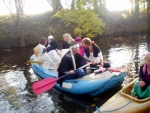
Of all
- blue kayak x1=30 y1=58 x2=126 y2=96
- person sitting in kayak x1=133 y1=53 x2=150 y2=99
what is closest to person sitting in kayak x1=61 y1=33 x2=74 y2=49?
blue kayak x1=30 y1=58 x2=126 y2=96

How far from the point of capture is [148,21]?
2308 centimetres

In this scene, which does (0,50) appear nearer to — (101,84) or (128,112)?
(101,84)

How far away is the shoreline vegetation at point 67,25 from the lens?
699 inches

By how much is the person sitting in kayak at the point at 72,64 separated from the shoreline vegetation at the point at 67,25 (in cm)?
999

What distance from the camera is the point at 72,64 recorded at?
21.9ft

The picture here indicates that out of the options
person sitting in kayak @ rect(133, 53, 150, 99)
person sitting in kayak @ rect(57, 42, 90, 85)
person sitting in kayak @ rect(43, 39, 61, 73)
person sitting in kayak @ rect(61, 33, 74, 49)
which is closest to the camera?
person sitting in kayak @ rect(133, 53, 150, 99)

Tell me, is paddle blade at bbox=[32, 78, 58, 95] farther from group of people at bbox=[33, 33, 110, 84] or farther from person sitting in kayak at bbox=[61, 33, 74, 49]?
person sitting in kayak at bbox=[61, 33, 74, 49]

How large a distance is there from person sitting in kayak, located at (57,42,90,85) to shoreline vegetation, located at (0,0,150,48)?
999 cm

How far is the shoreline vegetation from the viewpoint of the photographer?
699 inches

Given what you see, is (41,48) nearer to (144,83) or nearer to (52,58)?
(52,58)

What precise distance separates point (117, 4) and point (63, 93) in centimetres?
2093

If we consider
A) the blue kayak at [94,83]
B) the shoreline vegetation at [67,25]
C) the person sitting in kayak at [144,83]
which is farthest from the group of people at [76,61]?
the shoreline vegetation at [67,25]

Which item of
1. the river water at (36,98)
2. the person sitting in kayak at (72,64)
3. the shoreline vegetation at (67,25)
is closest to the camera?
the river water at (36,98)

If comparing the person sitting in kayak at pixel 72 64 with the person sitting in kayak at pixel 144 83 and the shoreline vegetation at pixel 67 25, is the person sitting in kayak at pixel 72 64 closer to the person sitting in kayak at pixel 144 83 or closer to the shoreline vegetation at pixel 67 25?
the person sitting in kayak at pixel 144 83
